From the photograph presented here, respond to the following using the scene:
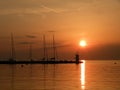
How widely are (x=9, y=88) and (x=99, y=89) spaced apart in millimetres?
12198

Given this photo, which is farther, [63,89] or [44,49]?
[44,49]

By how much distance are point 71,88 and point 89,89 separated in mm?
2694

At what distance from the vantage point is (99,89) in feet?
152

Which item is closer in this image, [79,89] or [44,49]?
[79,89]

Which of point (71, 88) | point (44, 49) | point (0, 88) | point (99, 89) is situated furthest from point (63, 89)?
point (44, 49)

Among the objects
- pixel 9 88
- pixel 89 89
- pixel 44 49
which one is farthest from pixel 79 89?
pixel 44 49

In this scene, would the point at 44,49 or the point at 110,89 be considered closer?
the point at 110,89

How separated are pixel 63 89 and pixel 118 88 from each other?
24.2ft

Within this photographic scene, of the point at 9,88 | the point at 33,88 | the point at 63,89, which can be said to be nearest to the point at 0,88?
the point at 9,88

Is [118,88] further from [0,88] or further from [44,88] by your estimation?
[0,88]

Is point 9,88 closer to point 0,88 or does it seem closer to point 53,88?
point 0,88

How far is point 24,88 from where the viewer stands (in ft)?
158

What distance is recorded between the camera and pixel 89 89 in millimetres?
46656

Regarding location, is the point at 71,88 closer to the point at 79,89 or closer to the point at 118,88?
the point at 79,89
